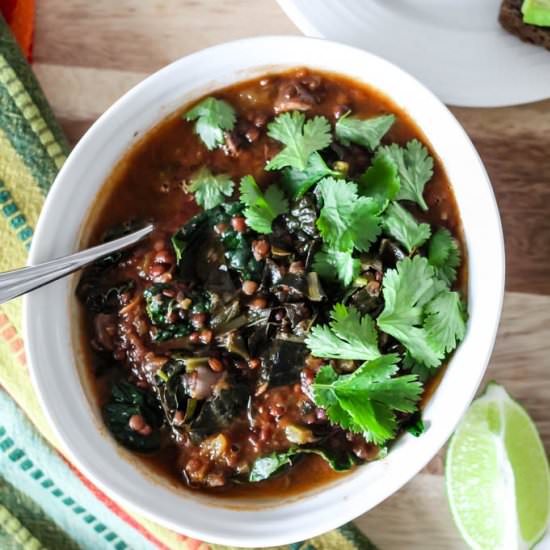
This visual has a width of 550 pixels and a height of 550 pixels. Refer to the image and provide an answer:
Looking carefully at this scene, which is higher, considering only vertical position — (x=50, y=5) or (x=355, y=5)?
(x=50, y=5)

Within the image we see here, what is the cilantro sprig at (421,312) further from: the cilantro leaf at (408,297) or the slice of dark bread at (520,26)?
the slice of dark bread at (520,26)

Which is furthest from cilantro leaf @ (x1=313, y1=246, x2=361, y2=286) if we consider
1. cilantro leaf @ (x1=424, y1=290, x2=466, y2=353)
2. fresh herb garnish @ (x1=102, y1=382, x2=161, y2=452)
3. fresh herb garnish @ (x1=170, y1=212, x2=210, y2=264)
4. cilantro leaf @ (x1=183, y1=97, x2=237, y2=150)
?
fresh herb garnish @ (x1=102, y1=382, x2=161, y2=452)

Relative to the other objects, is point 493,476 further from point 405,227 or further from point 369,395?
point 405,227

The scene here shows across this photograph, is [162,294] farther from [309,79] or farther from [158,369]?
[309,79]

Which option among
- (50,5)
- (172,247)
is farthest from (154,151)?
(50,5)

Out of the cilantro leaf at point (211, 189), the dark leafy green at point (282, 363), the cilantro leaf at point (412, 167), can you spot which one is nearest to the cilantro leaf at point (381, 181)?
the cilantro leaf at point (412, 167)

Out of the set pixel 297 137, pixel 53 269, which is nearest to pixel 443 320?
pixel 297 137
